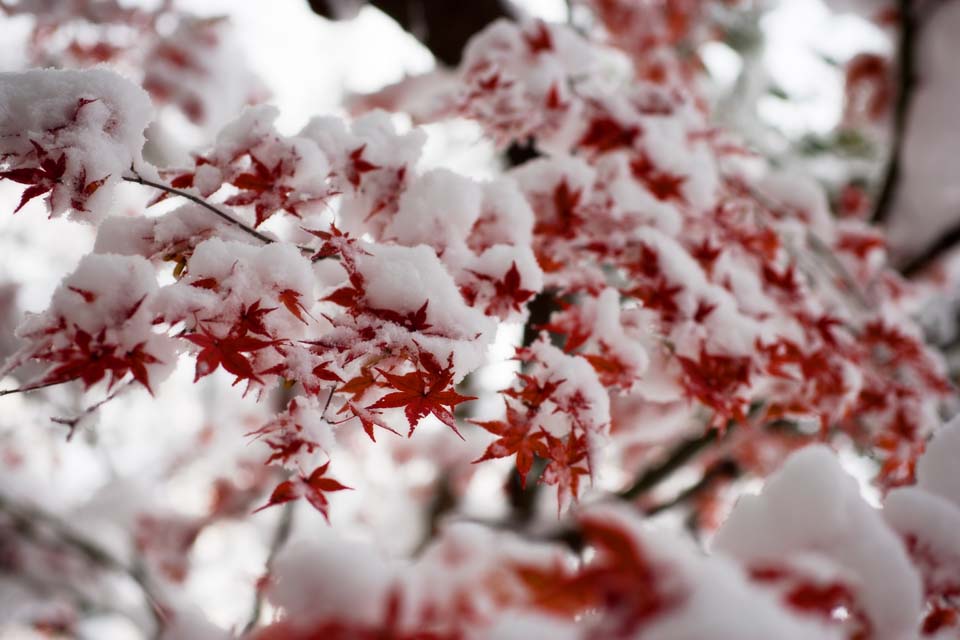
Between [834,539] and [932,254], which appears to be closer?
[834,539]

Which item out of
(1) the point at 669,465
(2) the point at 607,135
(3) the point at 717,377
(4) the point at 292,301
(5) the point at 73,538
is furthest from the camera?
(1) the point at 669,465

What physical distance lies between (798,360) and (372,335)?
1.29 metres

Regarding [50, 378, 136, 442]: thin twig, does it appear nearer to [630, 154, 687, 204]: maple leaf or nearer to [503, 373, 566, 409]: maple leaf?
[503, 373, 566, 409]: maple leaf

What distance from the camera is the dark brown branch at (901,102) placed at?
3.09m

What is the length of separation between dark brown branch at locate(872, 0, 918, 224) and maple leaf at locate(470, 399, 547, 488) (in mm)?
3374

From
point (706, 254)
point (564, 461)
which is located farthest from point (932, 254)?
point (564, 461)

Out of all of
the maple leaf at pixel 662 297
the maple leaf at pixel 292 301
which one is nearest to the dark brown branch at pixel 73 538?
the maple leaf at pixel 292 301

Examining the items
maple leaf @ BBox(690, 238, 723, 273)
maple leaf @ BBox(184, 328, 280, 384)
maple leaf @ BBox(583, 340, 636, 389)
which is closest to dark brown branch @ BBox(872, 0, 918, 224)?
maple leaf @ BBox(690, 238, 723, 273)

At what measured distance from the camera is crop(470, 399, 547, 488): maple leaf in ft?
3.85

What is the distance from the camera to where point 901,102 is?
3.24 metres

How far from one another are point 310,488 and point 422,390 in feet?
0.84

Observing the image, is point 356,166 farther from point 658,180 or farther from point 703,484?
point 703,484

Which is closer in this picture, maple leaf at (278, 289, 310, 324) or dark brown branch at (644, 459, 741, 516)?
maple leaf at (278, 289, 310, 324)

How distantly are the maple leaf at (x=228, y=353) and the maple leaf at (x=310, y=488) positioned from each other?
0.19 meters
